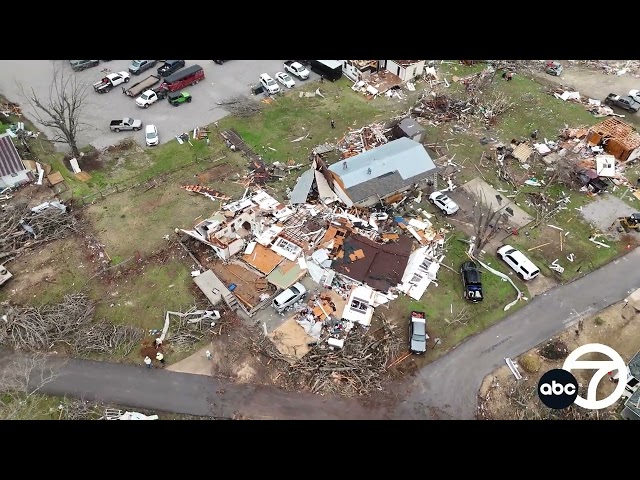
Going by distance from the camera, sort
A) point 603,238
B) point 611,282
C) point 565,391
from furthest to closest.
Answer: point 603,238 < point 611,282 < point 565,391

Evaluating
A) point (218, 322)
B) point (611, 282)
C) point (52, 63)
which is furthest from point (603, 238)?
point (52, 63)

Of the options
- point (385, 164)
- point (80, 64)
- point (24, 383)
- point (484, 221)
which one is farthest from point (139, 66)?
point (484, 221)

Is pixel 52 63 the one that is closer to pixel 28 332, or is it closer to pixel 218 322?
pixel 28 332

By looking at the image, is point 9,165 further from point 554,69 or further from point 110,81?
point 554,69

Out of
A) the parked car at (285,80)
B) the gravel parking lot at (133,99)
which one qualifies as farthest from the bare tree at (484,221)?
the gravel parking lot at (133,99)

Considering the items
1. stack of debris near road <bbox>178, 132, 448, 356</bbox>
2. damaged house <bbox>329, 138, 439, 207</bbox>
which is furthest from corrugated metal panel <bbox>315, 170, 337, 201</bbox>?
damaged house <bbox>329, 138, 439, 207</bbox>

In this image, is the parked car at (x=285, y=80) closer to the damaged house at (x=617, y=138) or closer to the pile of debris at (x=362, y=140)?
the pile of debris at (x=362, y=140)
